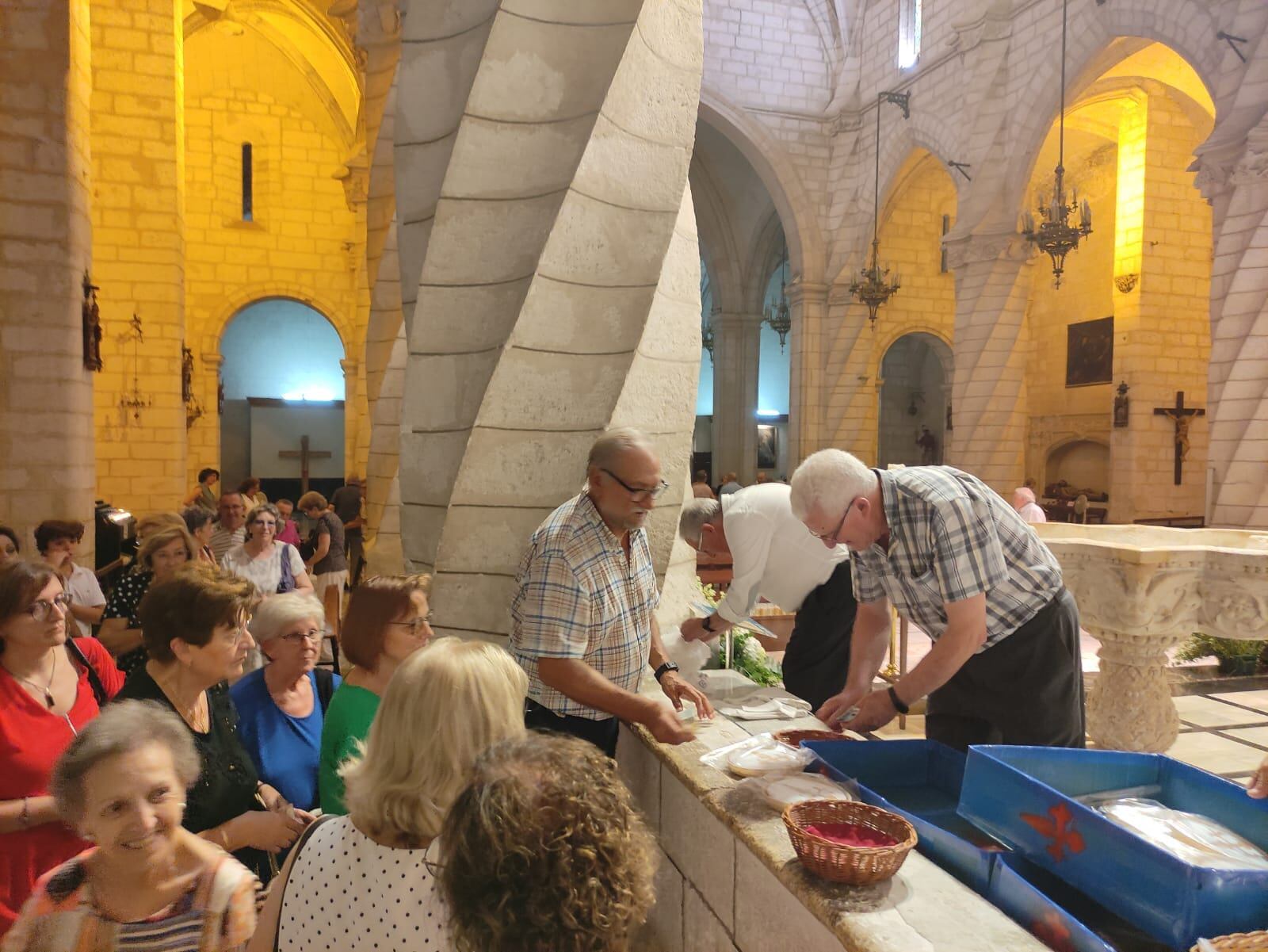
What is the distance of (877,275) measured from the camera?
13.0 metres

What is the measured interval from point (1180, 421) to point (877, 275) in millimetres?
4922

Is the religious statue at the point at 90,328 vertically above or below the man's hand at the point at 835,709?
above

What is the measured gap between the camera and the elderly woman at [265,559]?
4.50 meters

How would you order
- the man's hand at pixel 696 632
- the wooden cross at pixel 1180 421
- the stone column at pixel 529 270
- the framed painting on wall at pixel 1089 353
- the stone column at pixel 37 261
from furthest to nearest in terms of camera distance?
the framed painting on wall at pixel 1089 353
the wooden cross at pixel 1180 421
the stone column at pixel 37 261
the man's hand at pixel 696 632
the stone column at pixel 529 270

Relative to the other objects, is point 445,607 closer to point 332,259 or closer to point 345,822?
point 345,822

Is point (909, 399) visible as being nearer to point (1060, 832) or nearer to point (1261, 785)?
point (1261, 785)

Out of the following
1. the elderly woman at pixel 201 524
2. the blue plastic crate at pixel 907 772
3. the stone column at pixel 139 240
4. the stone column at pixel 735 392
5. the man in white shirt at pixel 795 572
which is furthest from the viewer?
the stone column at pixel 735 392

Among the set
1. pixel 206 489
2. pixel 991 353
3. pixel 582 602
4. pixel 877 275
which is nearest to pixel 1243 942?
pixel 582 602

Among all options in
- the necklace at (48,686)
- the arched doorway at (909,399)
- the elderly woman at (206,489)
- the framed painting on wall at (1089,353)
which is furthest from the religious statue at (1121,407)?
the necklace at (48,686)

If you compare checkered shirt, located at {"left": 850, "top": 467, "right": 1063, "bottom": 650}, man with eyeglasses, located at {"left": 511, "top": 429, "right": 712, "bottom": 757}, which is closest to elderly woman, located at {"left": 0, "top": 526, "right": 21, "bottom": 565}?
man with eyeglasses, located at {"left": 511, "top": 429, "right": 712, "bottom": 757}

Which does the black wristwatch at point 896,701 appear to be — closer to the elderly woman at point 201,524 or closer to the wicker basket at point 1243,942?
the wicker basket at point 1243,942

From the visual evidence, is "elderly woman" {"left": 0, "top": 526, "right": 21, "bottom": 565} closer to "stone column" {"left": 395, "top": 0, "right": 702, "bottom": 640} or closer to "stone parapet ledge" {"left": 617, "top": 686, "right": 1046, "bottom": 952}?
"stone column" {"left": 395, "top": 0, "right": 702, "bottom": 640}

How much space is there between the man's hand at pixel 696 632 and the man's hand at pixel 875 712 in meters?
0.77

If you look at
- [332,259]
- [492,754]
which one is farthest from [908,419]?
[492,754]
